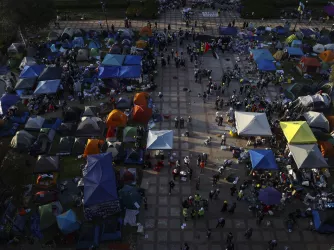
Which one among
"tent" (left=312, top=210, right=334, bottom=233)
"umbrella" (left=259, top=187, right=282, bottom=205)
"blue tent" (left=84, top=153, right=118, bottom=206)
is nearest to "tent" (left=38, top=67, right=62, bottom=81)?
"blue tent" (left=84, top=153, right=118, bottom=206)

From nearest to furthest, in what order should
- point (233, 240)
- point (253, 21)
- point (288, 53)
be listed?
point (233, 240), point (288, 53), point (253, 21)

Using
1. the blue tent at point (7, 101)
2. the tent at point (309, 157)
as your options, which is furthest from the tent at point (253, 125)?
the blue tent at point (7, 101)

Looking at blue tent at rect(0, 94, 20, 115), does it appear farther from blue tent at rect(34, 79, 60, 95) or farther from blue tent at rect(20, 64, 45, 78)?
blue tent at rect(20, 64, 45, 78)

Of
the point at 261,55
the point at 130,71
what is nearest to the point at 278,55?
the point at 261,55

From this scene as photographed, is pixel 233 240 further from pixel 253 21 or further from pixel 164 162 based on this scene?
pixel 253 21

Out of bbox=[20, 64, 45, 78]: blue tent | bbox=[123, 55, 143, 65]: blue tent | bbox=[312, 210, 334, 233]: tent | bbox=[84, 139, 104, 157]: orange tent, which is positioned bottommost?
bbox=[312, 210, 334, 233]: tent

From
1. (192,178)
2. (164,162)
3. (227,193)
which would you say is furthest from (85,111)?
(227,193)

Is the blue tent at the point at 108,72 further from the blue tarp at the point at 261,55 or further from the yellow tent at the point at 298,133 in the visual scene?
the yellow tent at the point at 298,133

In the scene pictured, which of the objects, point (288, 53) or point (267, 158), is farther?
point (288, 53)
